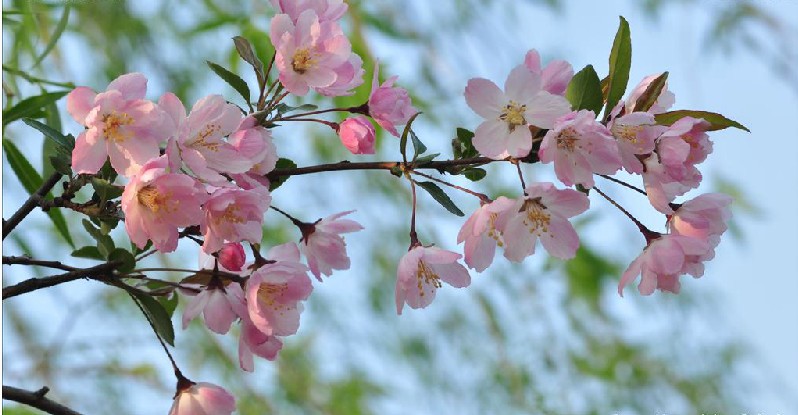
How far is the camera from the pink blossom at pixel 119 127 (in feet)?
1.99

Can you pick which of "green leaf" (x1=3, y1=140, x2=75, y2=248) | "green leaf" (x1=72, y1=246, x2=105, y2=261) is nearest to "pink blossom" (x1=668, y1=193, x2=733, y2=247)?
"green leaf" (x1=72, y1=246, x2=105, y2=261)

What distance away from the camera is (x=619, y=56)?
65 centimetres

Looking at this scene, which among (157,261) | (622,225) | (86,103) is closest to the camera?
(86,103)

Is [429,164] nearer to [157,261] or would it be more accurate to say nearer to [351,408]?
[157,261]

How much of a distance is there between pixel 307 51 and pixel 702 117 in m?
0.27

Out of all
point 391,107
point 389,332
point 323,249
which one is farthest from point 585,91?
point 389,332

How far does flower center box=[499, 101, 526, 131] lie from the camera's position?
64 cm

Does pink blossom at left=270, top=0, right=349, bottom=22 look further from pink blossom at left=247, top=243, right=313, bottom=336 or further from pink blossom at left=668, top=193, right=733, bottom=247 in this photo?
pink blossom at left=668, top=193, right=733, bottom=247

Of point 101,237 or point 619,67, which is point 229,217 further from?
point 619,67

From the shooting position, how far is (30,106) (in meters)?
0.91

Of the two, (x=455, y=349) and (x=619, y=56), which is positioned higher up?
(x=455, y=349)

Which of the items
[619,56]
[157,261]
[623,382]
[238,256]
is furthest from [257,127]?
[623,382]

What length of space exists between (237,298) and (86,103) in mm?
158

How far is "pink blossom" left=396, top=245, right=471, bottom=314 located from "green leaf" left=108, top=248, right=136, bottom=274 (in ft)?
0.63
